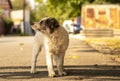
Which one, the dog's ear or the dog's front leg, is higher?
the dog's ear

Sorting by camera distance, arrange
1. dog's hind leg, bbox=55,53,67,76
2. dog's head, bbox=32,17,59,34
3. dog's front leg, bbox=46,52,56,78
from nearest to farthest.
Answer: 1. dog's head, bbox=32,17,59,34
2. dog's front leg, bbox=46,52,56,78
3. dog's hind leg, bbox=55,53,67,76

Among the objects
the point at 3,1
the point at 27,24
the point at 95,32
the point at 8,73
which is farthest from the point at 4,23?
the point at 8,73

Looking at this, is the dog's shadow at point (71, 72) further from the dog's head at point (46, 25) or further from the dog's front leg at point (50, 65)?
the dog's head at point (46, 25)

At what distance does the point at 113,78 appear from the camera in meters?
8.82

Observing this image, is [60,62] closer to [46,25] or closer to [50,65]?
[50,65]

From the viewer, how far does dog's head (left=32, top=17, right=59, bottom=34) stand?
8.80 metres

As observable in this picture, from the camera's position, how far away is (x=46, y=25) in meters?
8.84

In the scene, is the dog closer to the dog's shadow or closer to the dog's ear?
the dog's ear

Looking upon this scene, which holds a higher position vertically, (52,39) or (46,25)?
(46,25)

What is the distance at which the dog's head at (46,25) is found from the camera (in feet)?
28.9

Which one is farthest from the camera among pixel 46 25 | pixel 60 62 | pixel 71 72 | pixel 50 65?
pixel 71 72

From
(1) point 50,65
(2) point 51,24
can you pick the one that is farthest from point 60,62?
(2) point 51,24

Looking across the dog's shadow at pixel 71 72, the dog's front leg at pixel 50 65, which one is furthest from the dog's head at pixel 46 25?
the dog's shadow at pixel 71 72

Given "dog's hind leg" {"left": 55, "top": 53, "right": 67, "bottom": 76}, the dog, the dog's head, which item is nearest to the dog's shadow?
"dog's hind leg" {"left": 55, "top": 53, "right": 67, "bottom": 76}
